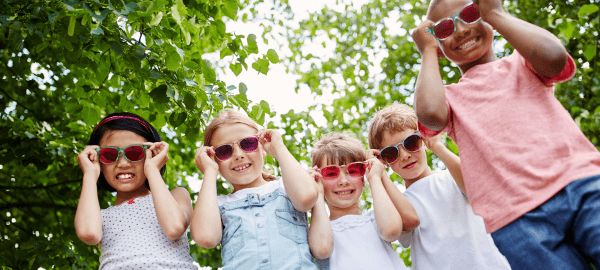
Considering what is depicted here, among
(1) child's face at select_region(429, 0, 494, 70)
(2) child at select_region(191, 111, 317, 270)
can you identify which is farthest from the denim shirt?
(1) child's face at select_region(429, 0, 494, 70)

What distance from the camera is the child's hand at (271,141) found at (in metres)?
2.39

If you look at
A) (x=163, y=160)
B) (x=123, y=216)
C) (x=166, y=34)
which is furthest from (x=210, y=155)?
(x=166, y=34)

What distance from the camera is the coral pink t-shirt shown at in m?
1.53

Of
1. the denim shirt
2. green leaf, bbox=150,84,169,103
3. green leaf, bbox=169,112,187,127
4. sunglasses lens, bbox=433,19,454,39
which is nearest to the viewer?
sunglasses lens, bbox=433,19,454,39

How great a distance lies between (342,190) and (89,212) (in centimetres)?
145

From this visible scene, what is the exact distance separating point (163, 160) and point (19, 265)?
204cm

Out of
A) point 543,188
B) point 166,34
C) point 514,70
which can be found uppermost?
point 166,34

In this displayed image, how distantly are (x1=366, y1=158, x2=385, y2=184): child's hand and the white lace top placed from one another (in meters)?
0.29

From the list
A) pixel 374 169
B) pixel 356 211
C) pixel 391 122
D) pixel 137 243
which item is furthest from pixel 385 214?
pixel 137 243

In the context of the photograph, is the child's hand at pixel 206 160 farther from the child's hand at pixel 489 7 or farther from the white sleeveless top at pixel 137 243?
the child's hand at pixel 489 7

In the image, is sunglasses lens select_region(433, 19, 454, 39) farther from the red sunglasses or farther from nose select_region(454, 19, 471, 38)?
the red sunglasses

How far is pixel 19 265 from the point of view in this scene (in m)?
3.45

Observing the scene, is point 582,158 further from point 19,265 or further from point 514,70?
point 19,265

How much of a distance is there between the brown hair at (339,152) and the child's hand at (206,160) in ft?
2.27
